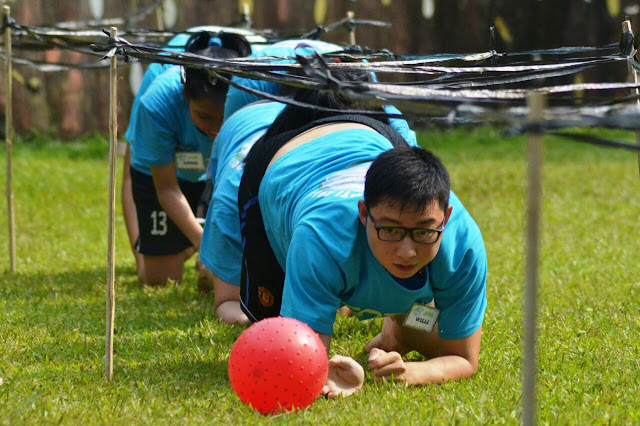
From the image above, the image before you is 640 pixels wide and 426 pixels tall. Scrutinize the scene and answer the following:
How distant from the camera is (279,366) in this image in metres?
3.13

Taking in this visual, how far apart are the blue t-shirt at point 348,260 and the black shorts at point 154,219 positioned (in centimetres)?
282

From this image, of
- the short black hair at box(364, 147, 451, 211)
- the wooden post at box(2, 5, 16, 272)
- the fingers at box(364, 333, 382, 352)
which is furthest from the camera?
the wooden post at box(2, 5, 16, 272)

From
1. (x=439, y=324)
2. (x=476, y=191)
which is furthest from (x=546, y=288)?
(x=476, y=191)

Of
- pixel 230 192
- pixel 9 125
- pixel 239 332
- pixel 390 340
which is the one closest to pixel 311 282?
pixel 390 340

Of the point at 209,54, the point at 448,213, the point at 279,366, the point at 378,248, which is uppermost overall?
the point at 209,54

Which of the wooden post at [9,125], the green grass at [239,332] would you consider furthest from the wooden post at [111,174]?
the wooden post at [9,125]

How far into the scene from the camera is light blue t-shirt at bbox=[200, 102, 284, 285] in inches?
185

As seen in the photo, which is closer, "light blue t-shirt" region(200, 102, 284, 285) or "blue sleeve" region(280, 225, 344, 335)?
"blue sleeve" region(280, 225, 344, 335)

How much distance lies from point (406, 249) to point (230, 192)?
179 cm

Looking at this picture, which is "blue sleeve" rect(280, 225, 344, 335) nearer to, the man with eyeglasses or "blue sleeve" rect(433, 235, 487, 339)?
the man with eyeglasses

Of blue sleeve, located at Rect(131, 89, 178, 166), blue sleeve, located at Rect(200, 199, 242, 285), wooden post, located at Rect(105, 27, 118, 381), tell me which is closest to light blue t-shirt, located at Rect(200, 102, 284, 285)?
blue sleeve, located at Rect(200, 199, 242, 285)

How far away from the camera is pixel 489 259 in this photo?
6570mm

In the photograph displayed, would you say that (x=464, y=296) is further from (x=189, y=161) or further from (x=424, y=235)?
(x=189, y=161)

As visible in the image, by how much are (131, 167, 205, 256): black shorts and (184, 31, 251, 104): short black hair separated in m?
1.37
